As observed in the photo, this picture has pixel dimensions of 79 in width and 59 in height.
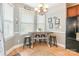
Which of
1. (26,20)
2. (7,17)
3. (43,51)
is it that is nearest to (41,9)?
(26,20)

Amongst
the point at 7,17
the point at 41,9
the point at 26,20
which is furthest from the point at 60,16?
the point at 7,17

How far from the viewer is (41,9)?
83.0 inches

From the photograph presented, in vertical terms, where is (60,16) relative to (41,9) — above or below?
below

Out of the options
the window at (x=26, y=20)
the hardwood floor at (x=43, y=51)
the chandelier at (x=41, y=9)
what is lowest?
the hardwood floor at (x=43, y=51)

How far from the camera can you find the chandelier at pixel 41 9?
6.88 ft

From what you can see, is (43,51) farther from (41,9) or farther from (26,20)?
(41,9)

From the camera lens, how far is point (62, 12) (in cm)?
209

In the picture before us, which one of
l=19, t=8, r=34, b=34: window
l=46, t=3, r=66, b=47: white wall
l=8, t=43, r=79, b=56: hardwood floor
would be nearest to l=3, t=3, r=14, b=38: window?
l=19, t=8, r=34, b=34: window

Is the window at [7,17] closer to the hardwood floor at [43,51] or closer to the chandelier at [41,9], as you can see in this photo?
the hardwood floor at [43,51]

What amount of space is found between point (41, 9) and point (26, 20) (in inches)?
14.8

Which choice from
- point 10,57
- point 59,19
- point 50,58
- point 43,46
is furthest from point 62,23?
point 10,57

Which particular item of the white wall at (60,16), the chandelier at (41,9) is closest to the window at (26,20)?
the chandelier at (41,9)

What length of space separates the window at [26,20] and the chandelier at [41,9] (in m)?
0.13

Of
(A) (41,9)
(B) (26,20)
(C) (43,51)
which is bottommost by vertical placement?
(C) (43,51)
